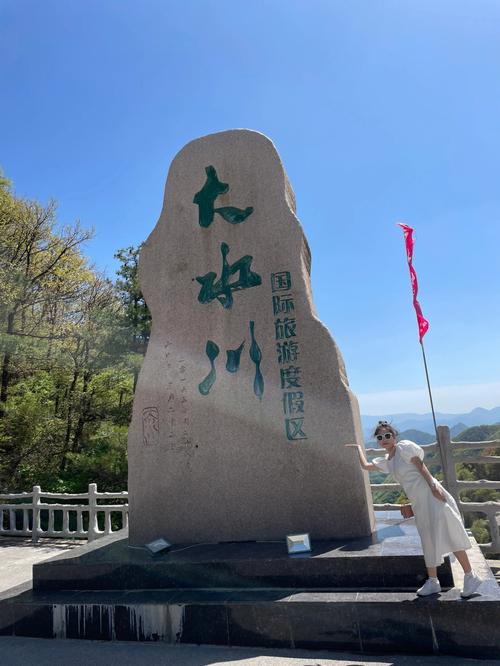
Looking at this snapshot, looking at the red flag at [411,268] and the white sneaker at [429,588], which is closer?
the white sneaker at [429,588]

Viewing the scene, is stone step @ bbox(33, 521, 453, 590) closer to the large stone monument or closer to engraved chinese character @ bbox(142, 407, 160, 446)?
the large stone monument

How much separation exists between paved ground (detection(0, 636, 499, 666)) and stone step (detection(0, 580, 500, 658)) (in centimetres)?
6

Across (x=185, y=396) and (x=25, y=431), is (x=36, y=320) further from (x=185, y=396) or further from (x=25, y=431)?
(x=185, y=396)

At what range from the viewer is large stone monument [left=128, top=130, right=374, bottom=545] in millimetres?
3943

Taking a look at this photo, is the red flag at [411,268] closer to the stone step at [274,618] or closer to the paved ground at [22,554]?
the stone step at [274,618]

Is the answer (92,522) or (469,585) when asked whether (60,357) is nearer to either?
(92,522)

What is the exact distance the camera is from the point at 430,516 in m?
2.75

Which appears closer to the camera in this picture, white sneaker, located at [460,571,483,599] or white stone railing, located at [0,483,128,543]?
white sneaker, located at [460,571,483,599]

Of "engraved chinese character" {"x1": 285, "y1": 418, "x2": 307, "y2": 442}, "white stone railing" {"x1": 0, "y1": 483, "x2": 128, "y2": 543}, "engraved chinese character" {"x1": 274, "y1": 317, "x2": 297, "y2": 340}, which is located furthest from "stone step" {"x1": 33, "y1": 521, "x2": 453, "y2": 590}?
"white stone railing" {"x1": 0, "y1": 483, "x2": 128, "y2": 543}

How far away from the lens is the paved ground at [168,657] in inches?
103

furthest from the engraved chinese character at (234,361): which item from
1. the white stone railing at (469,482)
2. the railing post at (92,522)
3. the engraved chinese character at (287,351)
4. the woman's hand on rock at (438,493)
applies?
the railing post at (92,522)

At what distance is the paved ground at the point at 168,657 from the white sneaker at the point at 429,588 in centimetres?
31

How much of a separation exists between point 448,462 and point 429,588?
3.43m

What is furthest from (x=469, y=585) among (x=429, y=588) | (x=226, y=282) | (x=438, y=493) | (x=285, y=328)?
(x=226, y=282)
